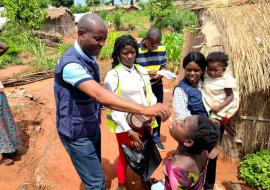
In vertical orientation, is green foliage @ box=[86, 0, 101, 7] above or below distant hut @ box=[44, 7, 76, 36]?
above

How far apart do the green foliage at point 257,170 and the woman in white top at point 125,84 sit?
2162mm

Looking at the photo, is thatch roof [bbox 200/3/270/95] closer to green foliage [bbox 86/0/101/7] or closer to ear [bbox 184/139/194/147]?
ear [bbox 184/139/194/147]

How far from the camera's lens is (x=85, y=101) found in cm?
230

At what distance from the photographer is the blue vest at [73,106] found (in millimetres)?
2197

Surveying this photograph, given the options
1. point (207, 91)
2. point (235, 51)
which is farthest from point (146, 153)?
point (235, 51)

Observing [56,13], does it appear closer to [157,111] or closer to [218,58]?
[218,58]

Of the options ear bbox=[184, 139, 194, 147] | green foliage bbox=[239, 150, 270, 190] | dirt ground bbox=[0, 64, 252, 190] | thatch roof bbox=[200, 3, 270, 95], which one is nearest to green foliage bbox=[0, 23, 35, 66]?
dirt ground bbox=[0, 64, 252, 190]

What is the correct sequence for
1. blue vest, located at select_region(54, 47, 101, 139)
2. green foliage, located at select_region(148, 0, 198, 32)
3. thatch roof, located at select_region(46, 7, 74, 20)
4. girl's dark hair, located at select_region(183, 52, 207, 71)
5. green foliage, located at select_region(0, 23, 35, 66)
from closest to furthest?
blue vest, located at select_region(54, 47, 101, 139) < girl's dark hair, located at select_region(183, 52, 207, 71) < green foliage, located at select_region(0, 23, 35, 66) < green foliage, located at select_region(148, 0, 198, 32) < thatch roof, located at select_region(46, 7, 74, 20)

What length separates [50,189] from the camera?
3.67m

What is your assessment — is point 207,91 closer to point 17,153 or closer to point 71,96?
point 71,96

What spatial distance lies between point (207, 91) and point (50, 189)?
228cm

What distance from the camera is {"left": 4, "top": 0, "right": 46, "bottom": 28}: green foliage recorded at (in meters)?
13.2

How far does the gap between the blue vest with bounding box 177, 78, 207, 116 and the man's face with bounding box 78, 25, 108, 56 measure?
3.10 feet

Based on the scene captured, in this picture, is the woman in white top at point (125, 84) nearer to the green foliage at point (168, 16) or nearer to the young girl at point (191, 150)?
the young girl at point (191, 150)
